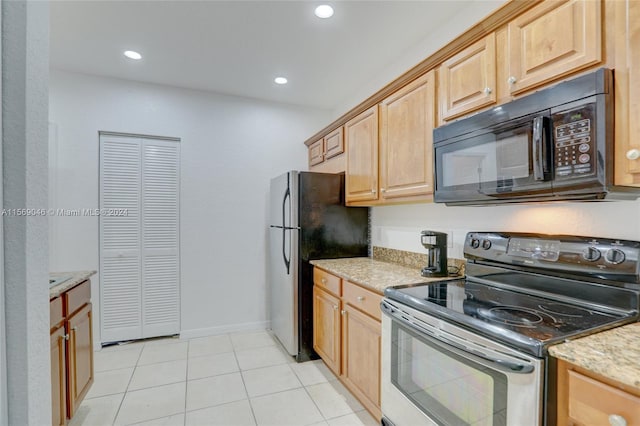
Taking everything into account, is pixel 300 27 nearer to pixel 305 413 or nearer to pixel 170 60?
pixel 170 60

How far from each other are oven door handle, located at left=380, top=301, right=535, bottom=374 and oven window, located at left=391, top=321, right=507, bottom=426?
30 millimetres

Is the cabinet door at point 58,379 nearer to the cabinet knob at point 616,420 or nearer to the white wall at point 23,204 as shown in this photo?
the white wall at point 23,204

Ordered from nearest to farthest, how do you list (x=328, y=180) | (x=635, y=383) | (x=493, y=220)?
(x=635, y=383), (x=493, y=220), (x=328, y=180)

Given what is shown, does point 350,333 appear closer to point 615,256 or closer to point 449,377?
point 449,377

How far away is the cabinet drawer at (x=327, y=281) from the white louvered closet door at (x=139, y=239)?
5.12 feet

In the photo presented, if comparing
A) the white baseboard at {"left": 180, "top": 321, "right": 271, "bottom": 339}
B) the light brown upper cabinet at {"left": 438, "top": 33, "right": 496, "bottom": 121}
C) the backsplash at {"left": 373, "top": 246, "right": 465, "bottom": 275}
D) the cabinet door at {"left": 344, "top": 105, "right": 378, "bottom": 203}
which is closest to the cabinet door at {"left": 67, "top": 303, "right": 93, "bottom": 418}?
the white baseboard at {"left": 180, "top": 321, "right": 271, "bottom": 339}

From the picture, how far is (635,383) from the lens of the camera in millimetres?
750

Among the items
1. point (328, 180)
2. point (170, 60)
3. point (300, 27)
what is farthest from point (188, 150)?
point (300, 27)

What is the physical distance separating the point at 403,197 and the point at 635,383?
1.47 m

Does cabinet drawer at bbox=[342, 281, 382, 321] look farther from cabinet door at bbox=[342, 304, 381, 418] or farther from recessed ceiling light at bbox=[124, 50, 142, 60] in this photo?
recessed ceiling light at bbox=[124, 50, 142, 60]

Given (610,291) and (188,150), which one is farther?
(188,150)

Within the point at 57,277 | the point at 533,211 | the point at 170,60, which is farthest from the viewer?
the point at 170,60

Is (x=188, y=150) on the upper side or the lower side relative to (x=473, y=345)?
upper

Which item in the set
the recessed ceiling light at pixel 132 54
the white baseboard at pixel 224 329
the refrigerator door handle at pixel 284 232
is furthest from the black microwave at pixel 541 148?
the white baseboard at pixel 224 329
